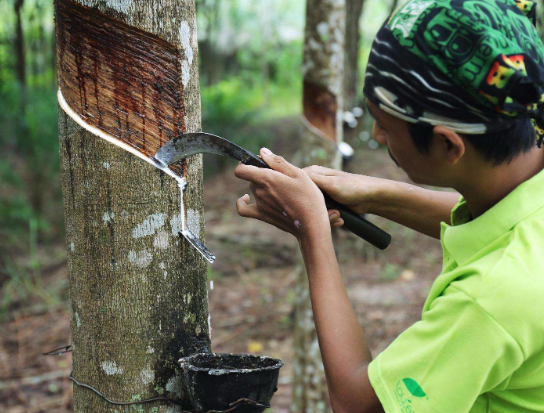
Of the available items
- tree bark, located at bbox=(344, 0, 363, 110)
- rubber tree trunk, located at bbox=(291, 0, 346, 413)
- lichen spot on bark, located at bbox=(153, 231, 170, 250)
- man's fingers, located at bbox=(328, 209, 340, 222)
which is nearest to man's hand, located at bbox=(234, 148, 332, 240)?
man's fingers, located at bbox=(328, 209, 340, 222)

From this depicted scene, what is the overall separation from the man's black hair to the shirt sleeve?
30 centimetres

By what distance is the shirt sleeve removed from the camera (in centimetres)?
108

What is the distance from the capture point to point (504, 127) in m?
1.14

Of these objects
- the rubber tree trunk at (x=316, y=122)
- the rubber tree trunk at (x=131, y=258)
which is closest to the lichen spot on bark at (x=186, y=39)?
the rubber tree trunk at (x=131, y=258)

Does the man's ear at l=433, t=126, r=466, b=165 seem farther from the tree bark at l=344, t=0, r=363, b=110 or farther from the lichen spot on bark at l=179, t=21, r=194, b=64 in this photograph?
the tree bark at l=344, t=0, r=363, b=110

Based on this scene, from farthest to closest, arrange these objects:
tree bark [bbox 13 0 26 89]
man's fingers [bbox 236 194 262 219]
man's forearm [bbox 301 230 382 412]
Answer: tree bark [bbox 13 0 26 89] < man's fingers [bbox 236 194 262 219] < man's forearm [bbox 301 230 382 412]

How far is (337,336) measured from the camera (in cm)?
133

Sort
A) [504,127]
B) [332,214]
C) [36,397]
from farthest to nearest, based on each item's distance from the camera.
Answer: [36,397] → [332,214] → [504,127]

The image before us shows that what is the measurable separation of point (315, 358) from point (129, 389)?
233 centimetres

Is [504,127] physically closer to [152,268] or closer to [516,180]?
[516,180]

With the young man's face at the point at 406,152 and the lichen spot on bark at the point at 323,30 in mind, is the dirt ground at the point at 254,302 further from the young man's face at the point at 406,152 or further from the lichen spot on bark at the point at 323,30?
the young man's face at the point at 406,152

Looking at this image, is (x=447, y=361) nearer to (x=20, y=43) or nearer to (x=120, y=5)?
(x=120, y=5)

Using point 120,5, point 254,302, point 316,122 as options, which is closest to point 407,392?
point 120,5

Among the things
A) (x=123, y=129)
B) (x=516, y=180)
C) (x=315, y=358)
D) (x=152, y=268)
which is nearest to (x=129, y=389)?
(x=152, y=268)
